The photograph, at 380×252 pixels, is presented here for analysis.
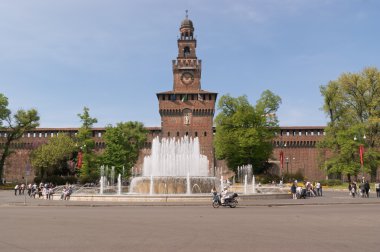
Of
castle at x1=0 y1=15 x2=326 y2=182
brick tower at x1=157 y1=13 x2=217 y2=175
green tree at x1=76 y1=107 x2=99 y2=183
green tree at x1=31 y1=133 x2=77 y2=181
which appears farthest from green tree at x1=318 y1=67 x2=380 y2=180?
green tree at x1=31 y1=133 x2=77 y2=181

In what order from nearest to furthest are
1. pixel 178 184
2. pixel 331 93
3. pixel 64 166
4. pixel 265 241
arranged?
pixel 265 241, pixel 178 184, pixel 331 93, pixel 64 166

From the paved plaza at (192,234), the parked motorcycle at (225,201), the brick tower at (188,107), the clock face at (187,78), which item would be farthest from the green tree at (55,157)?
the paved plaza at (192,234)

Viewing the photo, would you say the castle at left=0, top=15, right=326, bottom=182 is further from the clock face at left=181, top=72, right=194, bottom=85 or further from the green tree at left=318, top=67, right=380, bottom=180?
the green tree at left=318, top=67, right=380, bottom=180

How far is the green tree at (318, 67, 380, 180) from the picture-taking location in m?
46.0

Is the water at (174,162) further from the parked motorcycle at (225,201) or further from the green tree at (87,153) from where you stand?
the green tree at (87,153)

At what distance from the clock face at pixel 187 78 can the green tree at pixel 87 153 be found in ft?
55.4

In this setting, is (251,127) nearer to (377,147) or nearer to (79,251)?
(377,147)

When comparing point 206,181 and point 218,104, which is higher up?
point 218,104

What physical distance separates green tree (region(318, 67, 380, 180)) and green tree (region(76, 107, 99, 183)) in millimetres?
30195

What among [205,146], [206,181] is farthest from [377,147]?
[206,181]

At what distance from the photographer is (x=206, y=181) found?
26.1 metres

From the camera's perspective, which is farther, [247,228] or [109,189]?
[109,189]

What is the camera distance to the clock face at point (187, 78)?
66.2m

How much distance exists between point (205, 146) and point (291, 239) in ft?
178
